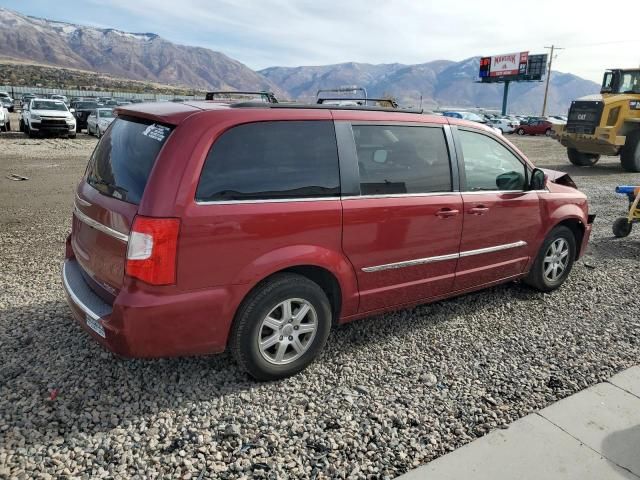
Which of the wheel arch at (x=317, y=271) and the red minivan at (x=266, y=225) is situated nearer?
the red minivan at (x=266, y=225)

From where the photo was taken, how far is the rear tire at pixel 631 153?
1506 cm

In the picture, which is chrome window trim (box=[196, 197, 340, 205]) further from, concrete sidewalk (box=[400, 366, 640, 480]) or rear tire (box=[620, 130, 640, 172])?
rear tire (box=[620, 130, 640, 172])

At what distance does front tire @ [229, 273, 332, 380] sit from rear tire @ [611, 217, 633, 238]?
5.91 metres

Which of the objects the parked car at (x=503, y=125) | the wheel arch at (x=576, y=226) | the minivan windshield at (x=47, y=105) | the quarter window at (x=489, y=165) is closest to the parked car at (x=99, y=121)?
the minivan windshield at (x=47, y=105)

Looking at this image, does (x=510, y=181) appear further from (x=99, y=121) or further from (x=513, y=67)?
(x=513, y=67)

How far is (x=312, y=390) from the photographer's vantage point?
330 centimetres

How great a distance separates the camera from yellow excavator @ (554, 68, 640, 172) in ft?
48.6

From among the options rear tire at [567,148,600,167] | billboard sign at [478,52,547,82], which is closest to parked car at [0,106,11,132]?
rear tire at [567,148,600,167]

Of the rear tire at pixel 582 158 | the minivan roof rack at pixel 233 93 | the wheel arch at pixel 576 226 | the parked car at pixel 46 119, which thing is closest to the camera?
the minivan roof rack at pixel 233 93

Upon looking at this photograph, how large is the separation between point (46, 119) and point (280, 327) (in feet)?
67.1

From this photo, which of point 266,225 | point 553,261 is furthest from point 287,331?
point 553,261

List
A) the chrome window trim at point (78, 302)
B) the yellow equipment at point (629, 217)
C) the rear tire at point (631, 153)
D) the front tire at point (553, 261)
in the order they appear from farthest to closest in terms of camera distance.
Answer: the rear tire at point (631, 153), the yellow equipment at point (629, 217), the front tire at point (553, 261), the chrome window trim at point (78, 302)

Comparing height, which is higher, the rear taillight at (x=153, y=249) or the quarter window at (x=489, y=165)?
the quarter window at (x=489, y=165)

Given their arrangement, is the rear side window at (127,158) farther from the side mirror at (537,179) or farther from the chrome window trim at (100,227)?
the side mirror at (537,179)
